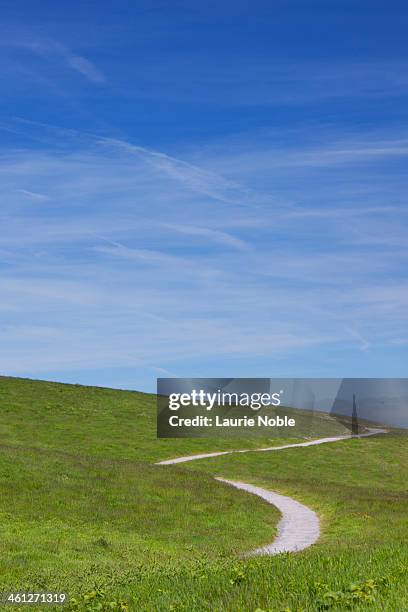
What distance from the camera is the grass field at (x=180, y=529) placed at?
13070 mm

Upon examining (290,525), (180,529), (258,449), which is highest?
(258,449)

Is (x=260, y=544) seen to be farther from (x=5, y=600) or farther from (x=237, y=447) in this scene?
(x=237, y=447)

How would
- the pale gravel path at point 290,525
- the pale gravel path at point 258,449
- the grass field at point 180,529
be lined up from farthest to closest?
the pale gravel path at point 258,449 < the pale gravel path at point 290,525 < the grass field at point 180,529

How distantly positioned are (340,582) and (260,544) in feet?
61.1

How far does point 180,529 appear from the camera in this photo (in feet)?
108

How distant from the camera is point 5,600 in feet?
60.9

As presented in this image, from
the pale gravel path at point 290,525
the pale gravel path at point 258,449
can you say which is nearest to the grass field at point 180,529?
the pale gravel path at point 290,525

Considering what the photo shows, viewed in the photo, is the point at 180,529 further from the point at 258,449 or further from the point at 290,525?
the point at 258,449

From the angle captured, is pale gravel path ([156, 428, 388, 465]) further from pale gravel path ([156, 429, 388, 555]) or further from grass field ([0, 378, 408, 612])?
pale gravel path ([156, 429, 388, 555])

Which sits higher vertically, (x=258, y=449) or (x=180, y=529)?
(x=258, y=449)
